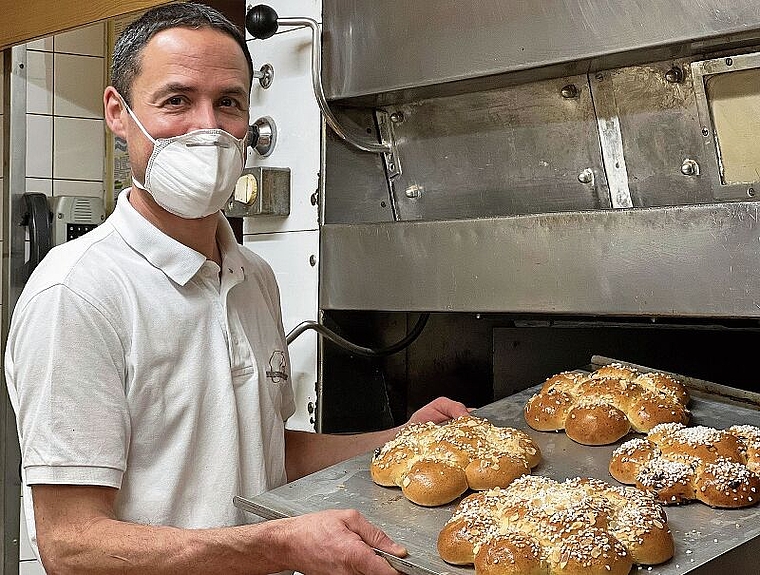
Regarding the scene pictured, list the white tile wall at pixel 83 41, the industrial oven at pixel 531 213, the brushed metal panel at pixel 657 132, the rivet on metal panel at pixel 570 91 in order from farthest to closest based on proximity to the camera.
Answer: the white tile wall at pixel 83 41
the rivet on metal panel at pixel 570 91
the brushed metal panel at pixel 657 132
the industrial oven at pixel 531 213

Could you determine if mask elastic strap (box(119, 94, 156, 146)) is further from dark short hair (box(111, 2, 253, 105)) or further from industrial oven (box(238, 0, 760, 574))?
industrial oven (box(238, 0, 760, 574))

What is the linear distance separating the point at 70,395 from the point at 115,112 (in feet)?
1.77

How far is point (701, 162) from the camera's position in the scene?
1720mm

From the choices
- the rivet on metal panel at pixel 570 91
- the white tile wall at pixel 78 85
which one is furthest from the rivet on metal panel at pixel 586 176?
the white tile wall at pixel 78 85

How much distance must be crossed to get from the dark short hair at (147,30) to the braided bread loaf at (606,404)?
2.85 ft

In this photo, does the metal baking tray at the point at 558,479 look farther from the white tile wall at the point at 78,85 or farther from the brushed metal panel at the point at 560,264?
the white tile wall at the point at 78,85

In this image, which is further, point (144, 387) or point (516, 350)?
point (516, 350)

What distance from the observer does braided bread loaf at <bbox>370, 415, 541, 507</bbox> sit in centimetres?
150

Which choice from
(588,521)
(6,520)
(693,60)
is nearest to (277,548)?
(588,521)

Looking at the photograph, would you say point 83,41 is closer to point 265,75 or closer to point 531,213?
point 265,75

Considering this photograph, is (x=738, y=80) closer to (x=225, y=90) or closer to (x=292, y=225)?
(x=225, y=90)

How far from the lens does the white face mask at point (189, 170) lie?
159 centimetres

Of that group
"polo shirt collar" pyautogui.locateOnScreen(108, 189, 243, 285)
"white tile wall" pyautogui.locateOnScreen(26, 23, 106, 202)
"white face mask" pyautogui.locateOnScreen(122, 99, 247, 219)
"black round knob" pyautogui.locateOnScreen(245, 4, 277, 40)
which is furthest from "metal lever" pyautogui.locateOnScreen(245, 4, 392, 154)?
"white tile wall" pyautogui.locateOnScreen(26, 23, 106, 202)

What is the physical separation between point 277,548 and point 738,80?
43.4 inches
